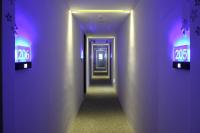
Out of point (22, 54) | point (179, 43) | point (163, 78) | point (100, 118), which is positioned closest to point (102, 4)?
point (163, 78)

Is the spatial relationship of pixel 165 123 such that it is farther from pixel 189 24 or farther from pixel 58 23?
pixel 58 23

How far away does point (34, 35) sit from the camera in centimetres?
273

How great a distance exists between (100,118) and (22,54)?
482cm

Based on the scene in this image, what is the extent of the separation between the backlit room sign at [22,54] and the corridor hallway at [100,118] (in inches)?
140

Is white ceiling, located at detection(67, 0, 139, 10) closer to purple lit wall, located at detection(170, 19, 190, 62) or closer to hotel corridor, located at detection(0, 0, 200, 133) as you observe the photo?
hotel corridor, located at detection(0, 0, 200, 133)

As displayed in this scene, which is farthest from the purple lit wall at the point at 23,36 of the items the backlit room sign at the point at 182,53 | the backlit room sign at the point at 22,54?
the backlit room sign at the point at 182,53

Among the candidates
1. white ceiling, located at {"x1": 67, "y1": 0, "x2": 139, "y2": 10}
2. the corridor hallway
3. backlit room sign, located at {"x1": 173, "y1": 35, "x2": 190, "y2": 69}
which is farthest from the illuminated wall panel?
the corridor hallway

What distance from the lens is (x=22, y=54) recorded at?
225cm

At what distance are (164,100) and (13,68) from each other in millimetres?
1753

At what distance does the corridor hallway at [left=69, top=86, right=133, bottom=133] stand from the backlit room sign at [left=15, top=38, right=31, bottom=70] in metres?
3.56

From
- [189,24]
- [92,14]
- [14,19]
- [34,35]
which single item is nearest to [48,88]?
[34,35]

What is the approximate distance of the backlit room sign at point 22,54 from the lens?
6.97ft

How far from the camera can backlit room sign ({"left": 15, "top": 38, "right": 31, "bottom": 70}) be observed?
2.12 m

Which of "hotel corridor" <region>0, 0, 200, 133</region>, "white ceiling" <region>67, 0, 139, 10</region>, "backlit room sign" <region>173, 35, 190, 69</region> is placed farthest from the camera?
"white ceiling" <region>67, 0, 139, 10</region>
